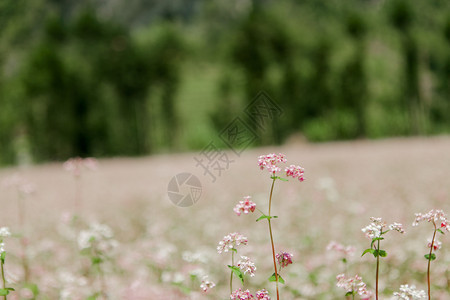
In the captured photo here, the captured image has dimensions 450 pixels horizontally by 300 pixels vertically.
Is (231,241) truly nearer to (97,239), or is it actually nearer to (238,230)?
(97,239)

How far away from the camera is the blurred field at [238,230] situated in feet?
16.3

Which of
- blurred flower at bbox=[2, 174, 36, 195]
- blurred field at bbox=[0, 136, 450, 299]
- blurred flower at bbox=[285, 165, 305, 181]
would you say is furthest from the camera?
blurred field at bbox=[0, 136, 450, 299]

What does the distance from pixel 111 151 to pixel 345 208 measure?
160 ft

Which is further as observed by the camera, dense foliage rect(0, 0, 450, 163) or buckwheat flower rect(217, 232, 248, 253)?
dense foliage rect(0, 0, 450, 163)

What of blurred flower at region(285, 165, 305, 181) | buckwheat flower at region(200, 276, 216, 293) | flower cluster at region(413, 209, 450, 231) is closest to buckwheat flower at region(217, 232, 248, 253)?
buckwheat flower at region(200, 276, 216, 293)

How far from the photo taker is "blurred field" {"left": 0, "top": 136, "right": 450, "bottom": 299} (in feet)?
16.3

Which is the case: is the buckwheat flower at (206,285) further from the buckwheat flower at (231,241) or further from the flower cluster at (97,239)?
the flower cluster at (97,239)

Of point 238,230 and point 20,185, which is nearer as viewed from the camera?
point 20,185

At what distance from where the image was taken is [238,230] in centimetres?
892

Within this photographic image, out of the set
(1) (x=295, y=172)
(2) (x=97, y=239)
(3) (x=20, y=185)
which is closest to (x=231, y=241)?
(1) (x=295, y=172)

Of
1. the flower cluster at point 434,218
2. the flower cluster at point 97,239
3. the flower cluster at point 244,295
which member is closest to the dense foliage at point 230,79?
the flower cluster at point 97,239

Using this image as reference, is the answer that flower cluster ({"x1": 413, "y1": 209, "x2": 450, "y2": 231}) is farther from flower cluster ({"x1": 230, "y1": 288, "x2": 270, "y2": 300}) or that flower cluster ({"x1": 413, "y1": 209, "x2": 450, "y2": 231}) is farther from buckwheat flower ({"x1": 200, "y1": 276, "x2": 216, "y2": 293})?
buckwheat flower ({"x1": 200, "y1": 276, "x2": 216, "y2": 293})

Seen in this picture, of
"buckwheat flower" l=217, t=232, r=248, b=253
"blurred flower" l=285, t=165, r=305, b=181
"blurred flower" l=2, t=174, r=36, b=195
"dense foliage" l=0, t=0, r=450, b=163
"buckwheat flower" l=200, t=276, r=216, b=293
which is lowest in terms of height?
"buckwheat flower" l=200, t=276, r=216, b=293

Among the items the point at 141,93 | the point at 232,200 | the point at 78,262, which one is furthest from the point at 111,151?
the point at 78,262
